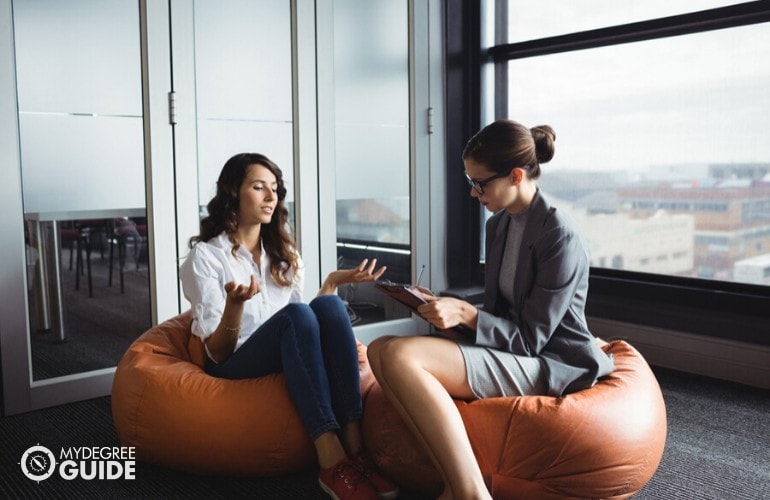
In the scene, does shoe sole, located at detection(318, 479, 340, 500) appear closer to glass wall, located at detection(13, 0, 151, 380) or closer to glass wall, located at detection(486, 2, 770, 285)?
glass wall, located at detection(13, 0, 151, 380)

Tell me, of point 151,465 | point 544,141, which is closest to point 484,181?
point 544,141

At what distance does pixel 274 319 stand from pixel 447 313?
2.04 feet

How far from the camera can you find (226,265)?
2.50 metres

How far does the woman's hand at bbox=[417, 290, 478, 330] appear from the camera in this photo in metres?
2.00

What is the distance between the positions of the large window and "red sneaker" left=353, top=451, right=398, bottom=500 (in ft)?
6.96

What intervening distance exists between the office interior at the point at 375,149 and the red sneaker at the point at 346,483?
1507 millimetres

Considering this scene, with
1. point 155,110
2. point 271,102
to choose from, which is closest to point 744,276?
point 271,102

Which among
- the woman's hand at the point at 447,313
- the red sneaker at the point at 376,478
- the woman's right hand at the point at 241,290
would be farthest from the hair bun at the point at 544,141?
the red sneaker at the point at 376,478

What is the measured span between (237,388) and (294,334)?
0.87 ft

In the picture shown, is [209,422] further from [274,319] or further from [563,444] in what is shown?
[563,444]

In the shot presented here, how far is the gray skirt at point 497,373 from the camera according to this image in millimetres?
2055

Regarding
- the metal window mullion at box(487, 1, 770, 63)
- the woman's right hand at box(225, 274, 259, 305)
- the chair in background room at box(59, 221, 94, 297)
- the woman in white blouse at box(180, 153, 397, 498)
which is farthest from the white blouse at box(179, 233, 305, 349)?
the metal window mullion at box(487, 1, 770, 63)

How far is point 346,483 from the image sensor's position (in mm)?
2125

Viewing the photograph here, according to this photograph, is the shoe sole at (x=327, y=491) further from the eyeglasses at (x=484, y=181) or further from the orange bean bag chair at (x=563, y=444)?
the eyeglasses at (x=484, y=181)
